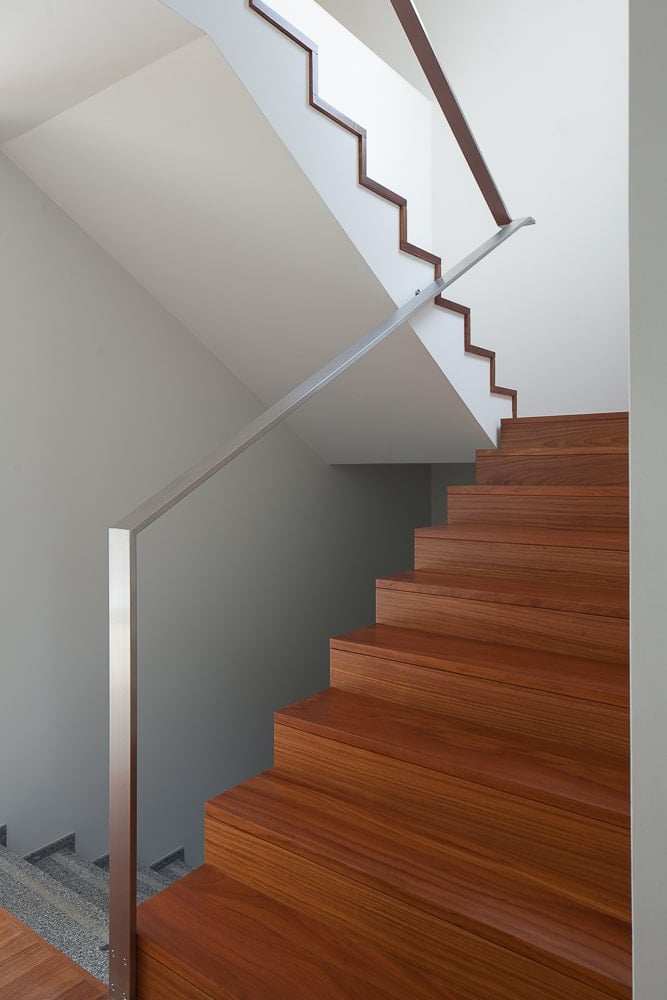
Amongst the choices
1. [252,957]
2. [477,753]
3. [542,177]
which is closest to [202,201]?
[477,753]

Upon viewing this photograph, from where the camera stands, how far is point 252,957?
4.19 ft

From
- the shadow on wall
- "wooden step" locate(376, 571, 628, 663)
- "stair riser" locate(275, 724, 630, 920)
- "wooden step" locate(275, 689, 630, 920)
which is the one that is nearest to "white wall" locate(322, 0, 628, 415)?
the shadow on wall

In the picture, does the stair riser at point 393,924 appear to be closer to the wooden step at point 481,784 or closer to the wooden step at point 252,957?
the wooden step at point 252,957

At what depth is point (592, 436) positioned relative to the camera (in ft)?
8.50

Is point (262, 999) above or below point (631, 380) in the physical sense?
below

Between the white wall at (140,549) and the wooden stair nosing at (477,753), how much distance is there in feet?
3.50

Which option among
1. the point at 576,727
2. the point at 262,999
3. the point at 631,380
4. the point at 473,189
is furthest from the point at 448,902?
the point at 473,189

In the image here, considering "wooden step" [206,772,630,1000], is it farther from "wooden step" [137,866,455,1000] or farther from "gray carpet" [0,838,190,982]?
"gray carpet" [0,838,190,982]

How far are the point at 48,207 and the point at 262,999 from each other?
7.50 ft

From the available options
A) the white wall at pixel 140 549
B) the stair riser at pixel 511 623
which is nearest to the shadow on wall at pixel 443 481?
the white wall at pixel 140 549

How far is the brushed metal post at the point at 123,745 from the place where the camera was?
1.32 meters

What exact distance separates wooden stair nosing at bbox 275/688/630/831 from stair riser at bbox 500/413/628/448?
1267 mm

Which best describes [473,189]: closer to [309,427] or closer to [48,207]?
[309,427]

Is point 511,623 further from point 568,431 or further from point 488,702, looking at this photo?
point 568,431
